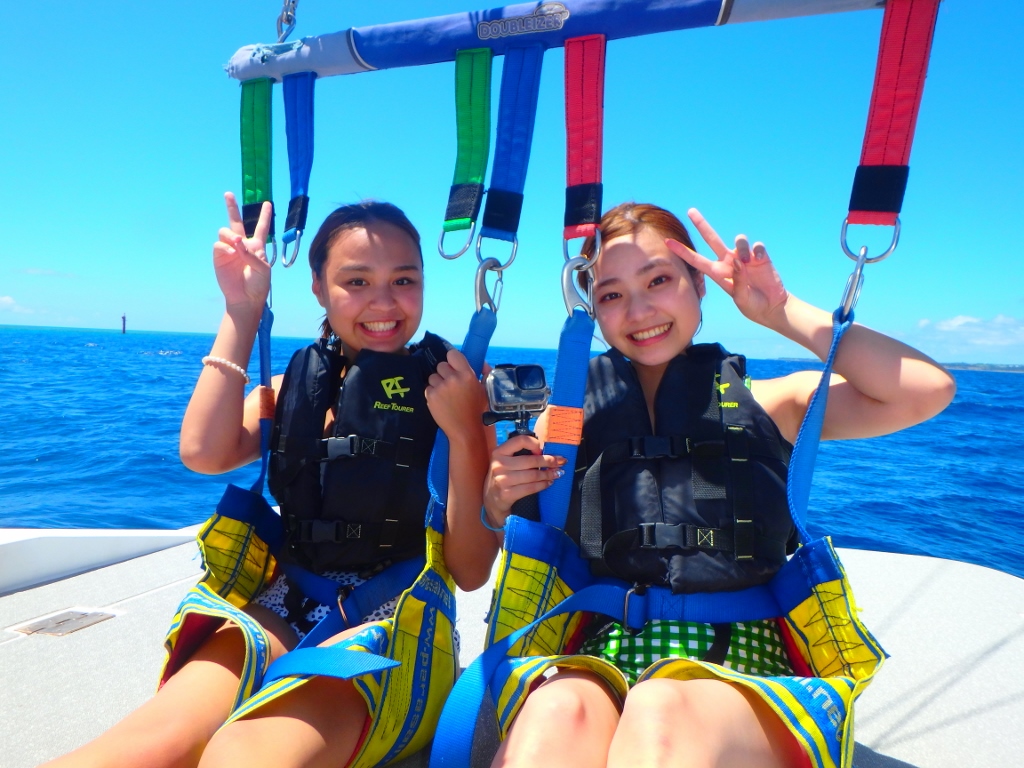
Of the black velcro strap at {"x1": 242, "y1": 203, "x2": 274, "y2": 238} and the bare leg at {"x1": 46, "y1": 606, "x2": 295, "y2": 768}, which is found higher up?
the black velcro strap at {"x1": 242, "y1": 203, "x2": 274, "y2": 238}

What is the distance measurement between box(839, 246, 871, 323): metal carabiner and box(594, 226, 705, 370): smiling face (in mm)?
423

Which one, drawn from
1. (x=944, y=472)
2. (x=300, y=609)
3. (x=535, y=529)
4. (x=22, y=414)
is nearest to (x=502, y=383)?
(x=535, y=529)

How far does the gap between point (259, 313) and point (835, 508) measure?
8250 mm

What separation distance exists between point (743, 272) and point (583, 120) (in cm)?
61

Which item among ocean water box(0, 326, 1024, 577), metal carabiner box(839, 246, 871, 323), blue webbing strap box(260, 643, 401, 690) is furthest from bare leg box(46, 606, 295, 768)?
ocean water box(0, 326, 1024, 577)

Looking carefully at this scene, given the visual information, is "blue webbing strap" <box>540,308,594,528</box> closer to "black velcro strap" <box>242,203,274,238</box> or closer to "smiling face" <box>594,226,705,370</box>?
"smiling face" <box>594,226,705,370</box>

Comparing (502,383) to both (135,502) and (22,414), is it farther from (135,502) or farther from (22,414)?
(22,414)

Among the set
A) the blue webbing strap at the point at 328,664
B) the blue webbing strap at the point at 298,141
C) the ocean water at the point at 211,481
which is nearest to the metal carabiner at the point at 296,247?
the blue webbing strap at the point at 298,141

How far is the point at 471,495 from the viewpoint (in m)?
1.87

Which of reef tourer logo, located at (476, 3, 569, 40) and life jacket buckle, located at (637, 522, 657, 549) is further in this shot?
reef tourer logo, located at (476, 3, 569, 40)

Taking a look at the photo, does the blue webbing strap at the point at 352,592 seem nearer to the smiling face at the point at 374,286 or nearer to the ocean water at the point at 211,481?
the smiling face at the point at 374,286

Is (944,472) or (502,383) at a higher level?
(502,383)

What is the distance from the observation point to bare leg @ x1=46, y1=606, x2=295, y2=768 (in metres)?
1.26

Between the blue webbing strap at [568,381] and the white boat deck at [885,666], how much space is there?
0.77 meters
